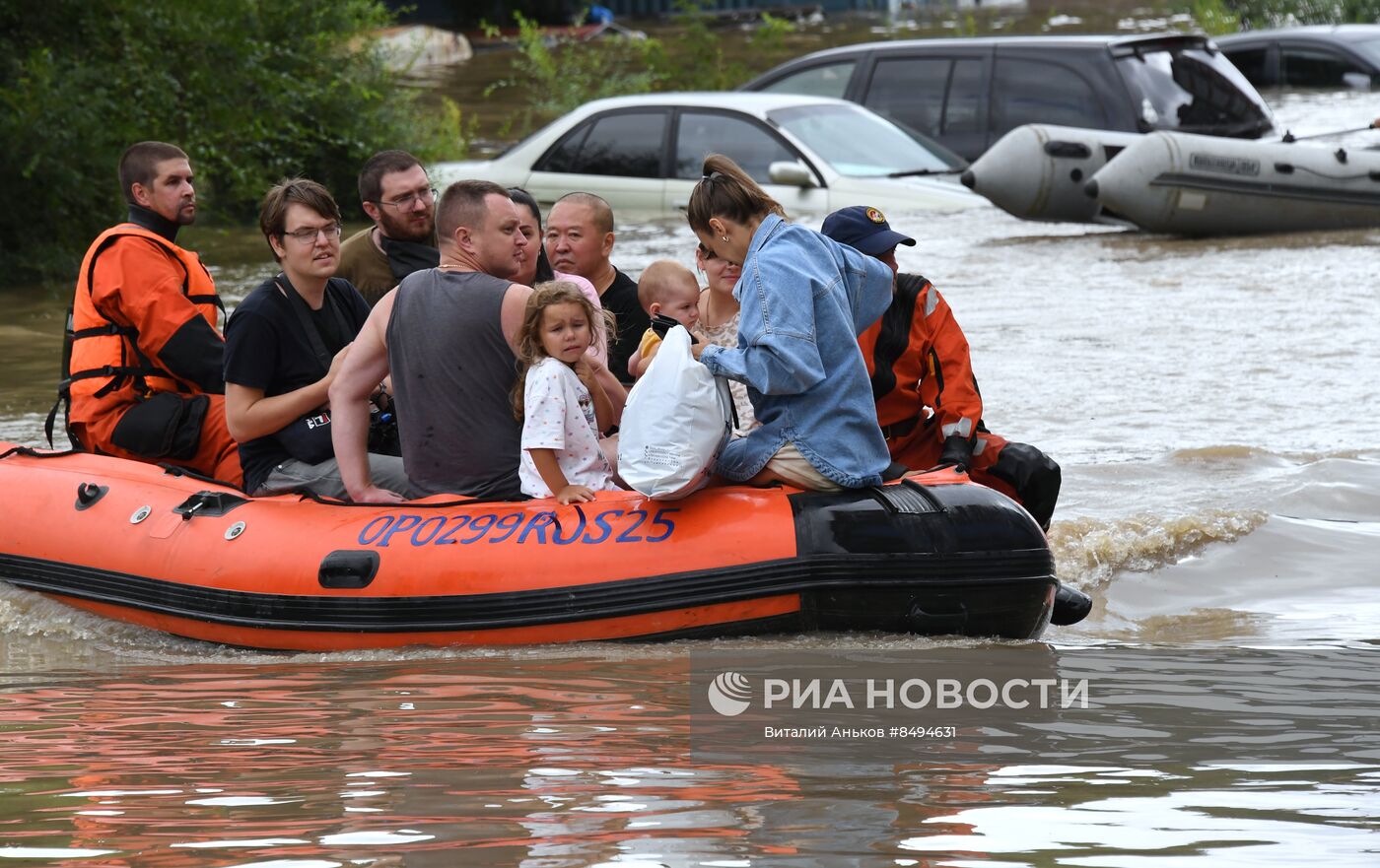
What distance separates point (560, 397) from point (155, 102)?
344 inches

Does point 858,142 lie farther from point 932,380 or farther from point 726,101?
point 932,380

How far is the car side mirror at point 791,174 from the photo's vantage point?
466 inches

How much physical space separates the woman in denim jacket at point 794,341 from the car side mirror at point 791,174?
655cm

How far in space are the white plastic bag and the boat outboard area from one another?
7849mm

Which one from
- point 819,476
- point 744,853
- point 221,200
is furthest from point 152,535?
point 221,200

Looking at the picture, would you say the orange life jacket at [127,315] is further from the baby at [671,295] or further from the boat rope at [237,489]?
the baby at [671,295]

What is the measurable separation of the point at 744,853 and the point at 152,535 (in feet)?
10.4

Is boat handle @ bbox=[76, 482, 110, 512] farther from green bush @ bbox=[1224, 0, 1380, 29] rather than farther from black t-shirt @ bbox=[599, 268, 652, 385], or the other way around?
green bush @ bbox=[1224, 0, 1380, 29]

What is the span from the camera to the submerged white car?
1220 centimetres

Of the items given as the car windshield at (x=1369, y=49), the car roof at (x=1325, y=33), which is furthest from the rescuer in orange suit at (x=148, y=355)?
the car roof at (x=1325, y=33)

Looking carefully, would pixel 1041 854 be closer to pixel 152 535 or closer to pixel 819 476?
pixel 819 476

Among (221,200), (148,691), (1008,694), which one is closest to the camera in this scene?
(1008,694)

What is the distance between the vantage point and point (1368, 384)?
9195 mm

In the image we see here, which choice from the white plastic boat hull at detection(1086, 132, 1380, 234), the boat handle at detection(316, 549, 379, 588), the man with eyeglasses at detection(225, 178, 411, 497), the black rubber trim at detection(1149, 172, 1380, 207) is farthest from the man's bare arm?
the black rubber trim at detection(1149, 172, 1380, 207)
